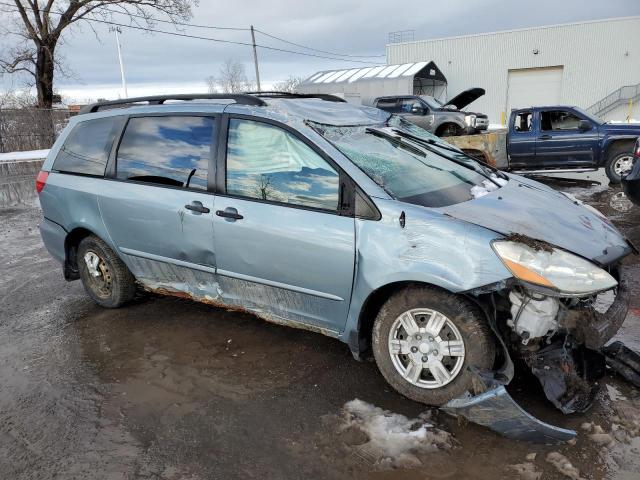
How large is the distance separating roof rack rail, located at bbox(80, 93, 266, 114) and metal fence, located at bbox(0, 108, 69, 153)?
15602 mm

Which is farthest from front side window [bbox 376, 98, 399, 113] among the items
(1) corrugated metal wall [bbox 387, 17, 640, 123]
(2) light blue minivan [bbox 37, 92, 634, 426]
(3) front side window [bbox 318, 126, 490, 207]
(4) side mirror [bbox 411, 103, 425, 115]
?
(1) corrugated metal wall [bbox 387, 17, 640, 123]

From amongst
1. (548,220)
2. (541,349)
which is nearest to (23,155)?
(548,220)

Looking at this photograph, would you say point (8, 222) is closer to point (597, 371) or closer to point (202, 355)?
point (202, 355)

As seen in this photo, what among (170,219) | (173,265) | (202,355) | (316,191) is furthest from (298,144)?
(202,355)

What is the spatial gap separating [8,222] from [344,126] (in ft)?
24.8

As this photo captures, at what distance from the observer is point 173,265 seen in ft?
12.2

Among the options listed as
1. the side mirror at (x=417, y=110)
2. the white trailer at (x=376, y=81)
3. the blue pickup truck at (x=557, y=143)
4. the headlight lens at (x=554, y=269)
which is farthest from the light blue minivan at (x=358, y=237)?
the white trailer at (x=376, y=81)

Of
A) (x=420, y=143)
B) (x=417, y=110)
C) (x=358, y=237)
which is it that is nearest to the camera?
(x=358, y=237)

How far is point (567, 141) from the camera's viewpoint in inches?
403

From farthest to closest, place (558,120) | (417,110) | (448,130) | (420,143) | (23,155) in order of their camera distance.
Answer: (23,155), (417,110), (448,130), (558,120), (420,143)

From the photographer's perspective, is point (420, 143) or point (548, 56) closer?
point (420, 143)

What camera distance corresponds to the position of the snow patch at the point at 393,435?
2.45m

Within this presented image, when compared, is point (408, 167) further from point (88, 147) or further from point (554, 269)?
point (88, 147)

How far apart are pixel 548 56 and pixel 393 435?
35437 millimetres
